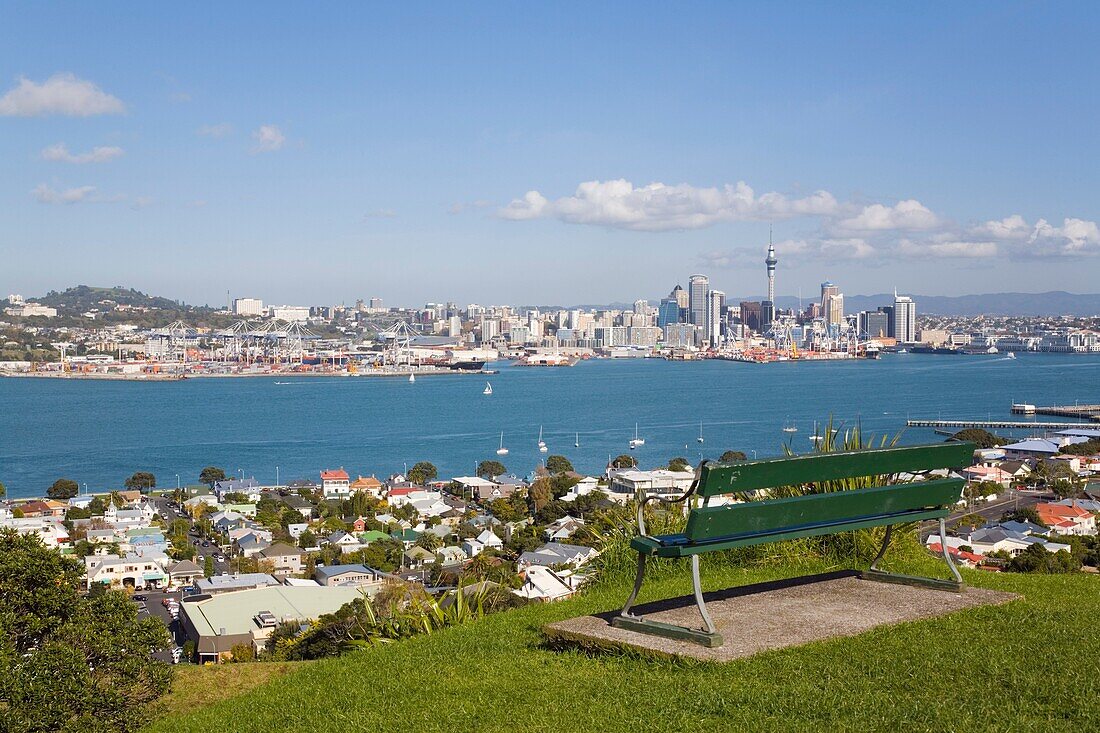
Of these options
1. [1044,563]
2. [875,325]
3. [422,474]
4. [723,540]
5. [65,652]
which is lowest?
[422,474]

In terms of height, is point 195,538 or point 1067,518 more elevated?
point 1067,518

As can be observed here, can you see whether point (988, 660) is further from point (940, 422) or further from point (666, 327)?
point (666, 327)

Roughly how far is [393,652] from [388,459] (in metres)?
23.2

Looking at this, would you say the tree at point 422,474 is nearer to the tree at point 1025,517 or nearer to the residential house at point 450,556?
the residential house at point 450,556

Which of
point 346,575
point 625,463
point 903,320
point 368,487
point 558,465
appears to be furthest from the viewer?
point 903,320

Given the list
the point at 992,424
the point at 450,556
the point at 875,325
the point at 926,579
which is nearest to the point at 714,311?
the point at 875,325

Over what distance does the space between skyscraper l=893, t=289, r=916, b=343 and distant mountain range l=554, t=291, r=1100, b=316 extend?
55348 mm

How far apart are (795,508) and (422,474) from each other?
64.5ft

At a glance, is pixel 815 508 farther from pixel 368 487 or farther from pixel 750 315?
pixel 750 315

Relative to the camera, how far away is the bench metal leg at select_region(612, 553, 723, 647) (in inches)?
82.1

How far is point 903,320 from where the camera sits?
101 m

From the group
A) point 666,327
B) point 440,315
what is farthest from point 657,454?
point 440,315

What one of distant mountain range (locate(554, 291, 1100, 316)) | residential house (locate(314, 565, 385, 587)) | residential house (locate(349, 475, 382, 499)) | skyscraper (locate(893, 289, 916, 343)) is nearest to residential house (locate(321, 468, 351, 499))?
residential house (locate(349, 475, 382, 499))

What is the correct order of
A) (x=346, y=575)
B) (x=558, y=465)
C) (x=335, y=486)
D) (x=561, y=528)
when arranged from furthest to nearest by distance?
(x=558, y=465) → (x=335, y=486) → (x=561, y=528) → (x=346, y=575)
